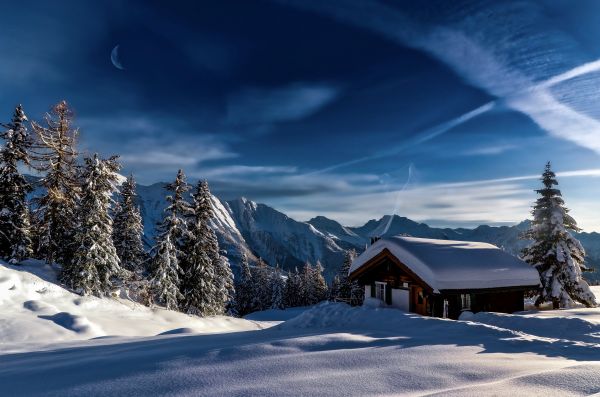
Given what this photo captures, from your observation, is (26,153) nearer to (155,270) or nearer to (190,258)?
(155,270)

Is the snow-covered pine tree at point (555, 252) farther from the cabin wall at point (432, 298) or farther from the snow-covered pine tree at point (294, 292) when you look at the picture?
the snow-covered pine tree at point (294, 292)

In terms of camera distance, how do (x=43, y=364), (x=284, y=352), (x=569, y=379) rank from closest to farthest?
(x=569, y=379) < (x=284, y=352) < (x=43, y=364)

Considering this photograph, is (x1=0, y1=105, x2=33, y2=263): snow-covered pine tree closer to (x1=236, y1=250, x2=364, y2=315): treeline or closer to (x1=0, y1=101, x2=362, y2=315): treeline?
(x1=0, y1=101, x2=362, y2=315): treeline

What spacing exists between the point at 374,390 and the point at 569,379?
3021mm

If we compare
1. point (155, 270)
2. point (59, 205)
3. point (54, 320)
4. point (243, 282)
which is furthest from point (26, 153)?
point (243, 282)

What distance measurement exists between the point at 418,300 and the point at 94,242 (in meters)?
23.0

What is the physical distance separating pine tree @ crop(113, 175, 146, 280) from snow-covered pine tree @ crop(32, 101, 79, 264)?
8.47 meters

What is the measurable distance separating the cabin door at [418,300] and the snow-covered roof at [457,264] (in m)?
1.80

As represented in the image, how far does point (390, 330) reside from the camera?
10438 millimetres

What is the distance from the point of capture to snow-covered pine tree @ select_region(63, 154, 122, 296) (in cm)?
2616

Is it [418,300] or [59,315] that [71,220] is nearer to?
[59,315]

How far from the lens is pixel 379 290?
74.3 ft

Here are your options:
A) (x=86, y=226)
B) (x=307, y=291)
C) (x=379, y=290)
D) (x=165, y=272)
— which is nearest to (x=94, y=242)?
(x=86, y=226)

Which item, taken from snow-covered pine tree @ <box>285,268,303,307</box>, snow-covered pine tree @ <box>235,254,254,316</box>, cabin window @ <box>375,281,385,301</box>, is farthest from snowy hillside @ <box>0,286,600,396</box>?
snow-covered pine tree @ <box>235,254,254,316</box>
